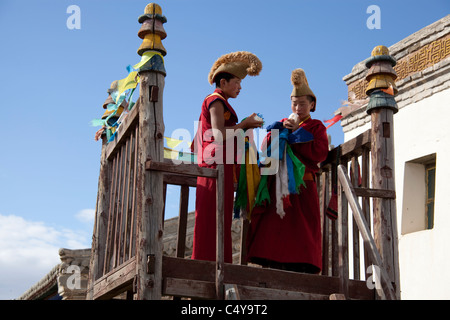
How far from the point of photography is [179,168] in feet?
15.4

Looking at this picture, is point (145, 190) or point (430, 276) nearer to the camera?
point (145, 190)

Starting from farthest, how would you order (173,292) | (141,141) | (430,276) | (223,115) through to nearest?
1. (430,276)
2. (223,115)
3. (141,141)
4. (173,292)

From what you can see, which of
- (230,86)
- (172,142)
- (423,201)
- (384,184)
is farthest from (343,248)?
(423,201)

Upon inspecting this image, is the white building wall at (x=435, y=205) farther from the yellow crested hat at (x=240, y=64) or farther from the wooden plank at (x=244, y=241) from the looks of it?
the yellow crested hat at (x=240, y=64)

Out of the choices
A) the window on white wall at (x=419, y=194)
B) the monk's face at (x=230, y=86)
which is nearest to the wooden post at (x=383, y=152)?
the monk's face at (x=230, y=86)

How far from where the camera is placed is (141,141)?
488 centimetres

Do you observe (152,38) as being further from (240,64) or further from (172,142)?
(172,142)

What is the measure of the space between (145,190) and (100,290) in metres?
1.35

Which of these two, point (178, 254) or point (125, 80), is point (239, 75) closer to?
point (125, 80)

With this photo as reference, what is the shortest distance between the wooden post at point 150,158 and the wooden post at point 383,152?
1.79m

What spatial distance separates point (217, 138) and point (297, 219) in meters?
0.95

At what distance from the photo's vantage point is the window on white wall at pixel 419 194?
10.4 metres

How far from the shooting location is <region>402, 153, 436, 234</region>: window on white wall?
10359mm

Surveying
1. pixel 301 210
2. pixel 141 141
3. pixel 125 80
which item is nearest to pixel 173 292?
pixel 141 141
